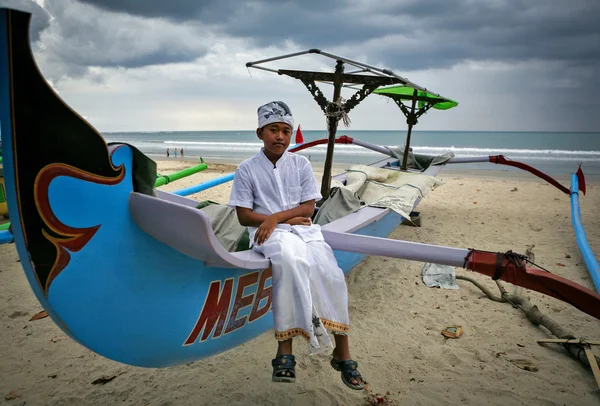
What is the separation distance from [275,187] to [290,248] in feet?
1.51

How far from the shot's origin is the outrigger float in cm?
114

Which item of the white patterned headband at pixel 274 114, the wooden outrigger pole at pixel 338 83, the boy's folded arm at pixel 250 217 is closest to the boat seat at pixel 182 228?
the boy's folded arm at pixel 250 217

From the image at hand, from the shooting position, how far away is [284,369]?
5.62ft

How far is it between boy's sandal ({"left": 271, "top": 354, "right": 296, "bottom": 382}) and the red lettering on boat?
372 millimetres

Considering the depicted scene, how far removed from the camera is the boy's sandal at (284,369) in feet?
5.56

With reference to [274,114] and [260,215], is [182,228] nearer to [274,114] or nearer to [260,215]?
[260,215]

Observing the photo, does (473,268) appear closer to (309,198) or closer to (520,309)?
(309,198)

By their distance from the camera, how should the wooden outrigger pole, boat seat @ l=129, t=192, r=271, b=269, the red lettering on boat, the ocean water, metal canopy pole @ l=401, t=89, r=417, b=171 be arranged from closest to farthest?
boat seat @ l=129, t=192, r=271, b=269 → the red lettering on boat → the wooden outrigger pole → metal canopy pole @ l=401, t=89, r=417, b=171 → the ocean water

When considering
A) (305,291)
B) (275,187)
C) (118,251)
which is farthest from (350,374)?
(118,251)

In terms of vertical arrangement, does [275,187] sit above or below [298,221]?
above

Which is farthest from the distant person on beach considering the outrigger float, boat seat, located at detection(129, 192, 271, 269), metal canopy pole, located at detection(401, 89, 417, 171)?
metal canopy pole, located at detection(401, 89, 417, 171)

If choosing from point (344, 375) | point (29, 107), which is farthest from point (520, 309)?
point (29, 107)

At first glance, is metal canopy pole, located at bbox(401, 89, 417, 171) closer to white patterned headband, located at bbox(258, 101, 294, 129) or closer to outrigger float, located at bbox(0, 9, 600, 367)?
outrigger float, located at bbox(0, 9, 600, 367)

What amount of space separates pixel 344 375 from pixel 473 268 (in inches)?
34.0
